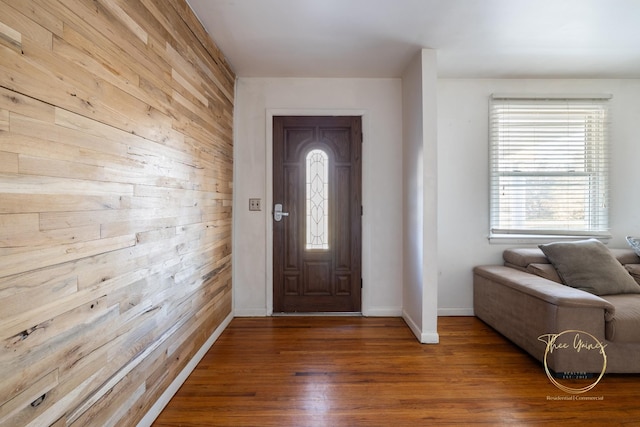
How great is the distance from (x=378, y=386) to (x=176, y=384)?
124 centimetres

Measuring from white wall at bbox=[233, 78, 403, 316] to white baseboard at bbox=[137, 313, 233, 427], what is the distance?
682mm

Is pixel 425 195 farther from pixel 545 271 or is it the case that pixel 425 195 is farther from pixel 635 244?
pixel 635 244

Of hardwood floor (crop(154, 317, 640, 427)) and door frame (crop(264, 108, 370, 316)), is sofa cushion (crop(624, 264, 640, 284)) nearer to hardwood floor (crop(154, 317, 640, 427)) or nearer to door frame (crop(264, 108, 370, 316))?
hardwood floor (crop(154, 317, 640, 427))

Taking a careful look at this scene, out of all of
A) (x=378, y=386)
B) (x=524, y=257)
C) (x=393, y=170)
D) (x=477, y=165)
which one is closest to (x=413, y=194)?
(x=393, y=170)

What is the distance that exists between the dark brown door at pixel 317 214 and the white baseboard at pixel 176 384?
829 mm

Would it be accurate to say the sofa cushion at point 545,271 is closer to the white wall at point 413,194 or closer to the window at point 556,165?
the window at point 556,165

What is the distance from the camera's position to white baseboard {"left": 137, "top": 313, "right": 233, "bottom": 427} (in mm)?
1643

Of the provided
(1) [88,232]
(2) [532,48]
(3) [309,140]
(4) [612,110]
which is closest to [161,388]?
(1) [88,232]

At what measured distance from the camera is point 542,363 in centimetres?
221

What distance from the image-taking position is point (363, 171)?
325 cm

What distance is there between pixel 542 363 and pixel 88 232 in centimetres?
278

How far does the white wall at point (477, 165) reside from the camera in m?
3.22

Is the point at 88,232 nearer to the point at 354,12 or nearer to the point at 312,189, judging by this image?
the point at 354,12

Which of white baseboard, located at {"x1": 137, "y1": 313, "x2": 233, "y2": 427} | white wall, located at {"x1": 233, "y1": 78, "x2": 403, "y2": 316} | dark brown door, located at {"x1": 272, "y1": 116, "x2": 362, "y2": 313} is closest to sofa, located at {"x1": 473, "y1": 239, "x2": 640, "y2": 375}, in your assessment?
white wall, located at {"x1": 233, "y1": 78, "x2": 403, "y2": 316}
